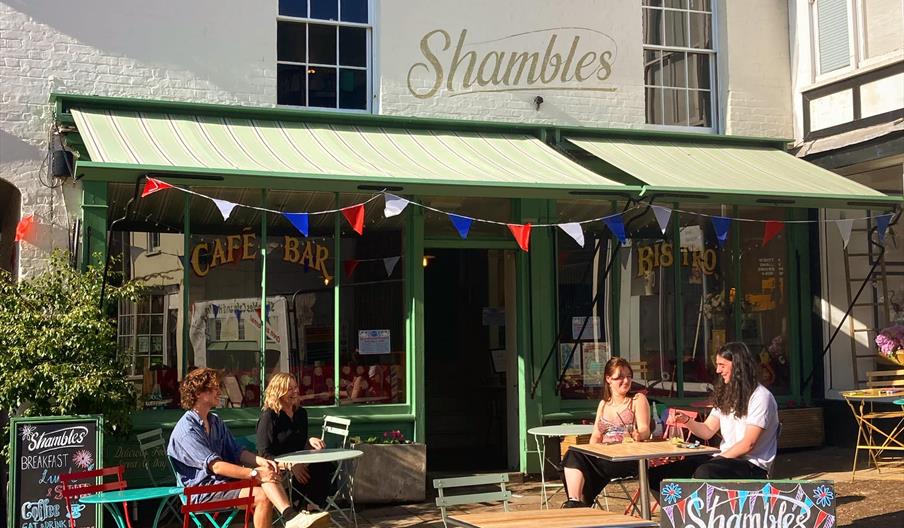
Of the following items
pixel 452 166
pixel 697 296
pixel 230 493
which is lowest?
pixel 230 493

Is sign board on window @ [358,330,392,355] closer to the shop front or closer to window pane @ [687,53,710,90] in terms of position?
the shop front

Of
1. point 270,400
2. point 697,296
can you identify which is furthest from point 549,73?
point 270,400

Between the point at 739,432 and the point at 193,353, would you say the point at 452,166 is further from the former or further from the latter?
the point at 739,432

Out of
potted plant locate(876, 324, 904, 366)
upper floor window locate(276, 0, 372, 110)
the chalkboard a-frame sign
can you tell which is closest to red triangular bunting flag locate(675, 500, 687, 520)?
the chalkboard a-frame sign

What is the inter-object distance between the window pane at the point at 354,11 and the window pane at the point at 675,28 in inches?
137

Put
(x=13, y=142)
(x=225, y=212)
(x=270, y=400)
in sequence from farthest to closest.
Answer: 1. (x=13, y=142)
2. (x=225, y=212)
3. (x=270, y=400)

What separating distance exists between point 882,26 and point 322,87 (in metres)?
5.86

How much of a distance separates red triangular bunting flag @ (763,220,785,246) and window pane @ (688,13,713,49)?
227 cm

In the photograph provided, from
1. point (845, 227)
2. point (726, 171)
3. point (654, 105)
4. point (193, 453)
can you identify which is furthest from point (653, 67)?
point (193, 453)

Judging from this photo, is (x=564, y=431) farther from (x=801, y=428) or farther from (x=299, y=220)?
(x=801, y=428)

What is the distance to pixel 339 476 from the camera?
8555 millimetres

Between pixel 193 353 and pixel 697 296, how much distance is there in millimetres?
5226

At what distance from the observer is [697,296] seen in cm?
1110

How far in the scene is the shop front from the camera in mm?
8820
